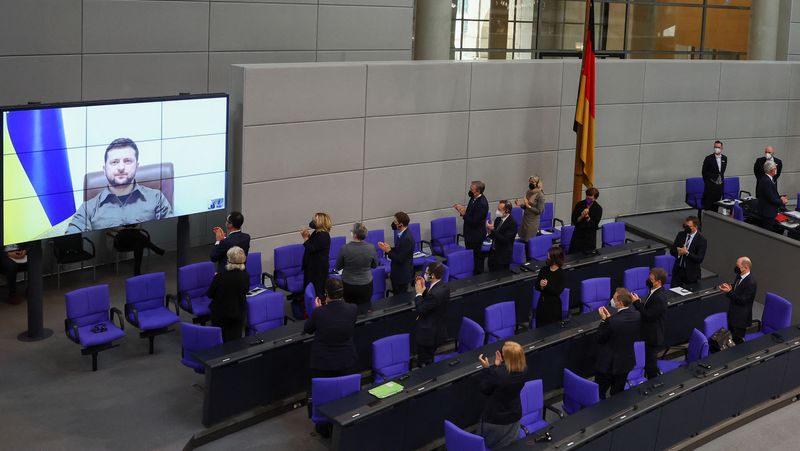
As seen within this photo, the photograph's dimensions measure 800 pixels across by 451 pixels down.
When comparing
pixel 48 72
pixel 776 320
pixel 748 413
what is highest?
pixel 48 72

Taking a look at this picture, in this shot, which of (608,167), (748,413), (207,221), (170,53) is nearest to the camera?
(748,413)

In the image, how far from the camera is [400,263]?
1181 cm

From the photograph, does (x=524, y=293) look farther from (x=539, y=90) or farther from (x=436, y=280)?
(x=539, y=90)

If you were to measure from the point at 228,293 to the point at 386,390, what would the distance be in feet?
7.31

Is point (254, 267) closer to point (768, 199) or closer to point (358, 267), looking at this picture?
point (358, 267)

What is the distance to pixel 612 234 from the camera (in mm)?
14625

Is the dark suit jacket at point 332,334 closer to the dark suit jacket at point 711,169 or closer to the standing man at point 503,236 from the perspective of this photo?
the standing man at point 503,236

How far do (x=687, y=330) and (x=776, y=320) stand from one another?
108 cm

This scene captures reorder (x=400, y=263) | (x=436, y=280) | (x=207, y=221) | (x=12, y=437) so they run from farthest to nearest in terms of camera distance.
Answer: (x=207, y=221) < (x=400, y=263) < (x=436, y=280) < (x=12, y=437)

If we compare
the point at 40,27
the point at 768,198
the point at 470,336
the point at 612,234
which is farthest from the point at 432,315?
the point at 768,198

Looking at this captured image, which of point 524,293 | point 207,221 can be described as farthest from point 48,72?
point 524,293

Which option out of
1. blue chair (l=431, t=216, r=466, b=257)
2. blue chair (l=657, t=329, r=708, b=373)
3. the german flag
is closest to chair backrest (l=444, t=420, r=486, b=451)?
blue chair (l=657, t=329, r=708, b=373)

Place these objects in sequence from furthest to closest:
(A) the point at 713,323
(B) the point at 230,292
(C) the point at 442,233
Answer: (C) the point at 442,233, (A) the point at 713,323, (B) the point at 230,292

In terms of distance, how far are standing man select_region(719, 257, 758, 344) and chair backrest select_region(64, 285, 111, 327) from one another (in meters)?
7.06
